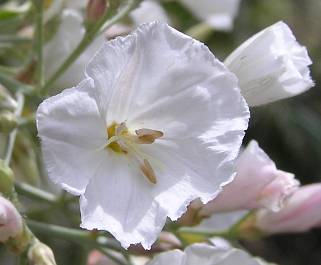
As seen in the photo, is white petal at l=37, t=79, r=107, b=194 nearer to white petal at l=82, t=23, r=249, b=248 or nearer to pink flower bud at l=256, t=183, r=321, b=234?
white petal at l=82, t=23, r=249, b=248

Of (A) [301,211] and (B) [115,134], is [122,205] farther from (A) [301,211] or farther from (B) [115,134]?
(A) [301,211]

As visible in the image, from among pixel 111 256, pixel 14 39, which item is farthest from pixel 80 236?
pixel 14 39

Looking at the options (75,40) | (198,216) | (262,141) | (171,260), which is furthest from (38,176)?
(262,141)

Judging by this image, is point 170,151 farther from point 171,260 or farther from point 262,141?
point 262,141

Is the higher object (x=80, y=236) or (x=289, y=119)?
(x=80, y=236)

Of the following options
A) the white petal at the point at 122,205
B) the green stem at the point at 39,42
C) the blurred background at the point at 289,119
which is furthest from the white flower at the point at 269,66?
the blurred background at the point at 289,119
